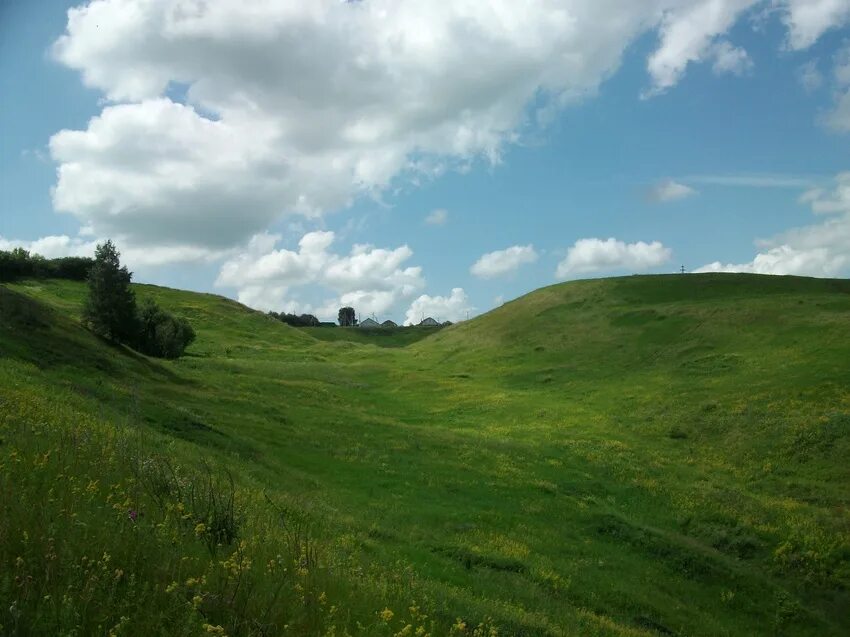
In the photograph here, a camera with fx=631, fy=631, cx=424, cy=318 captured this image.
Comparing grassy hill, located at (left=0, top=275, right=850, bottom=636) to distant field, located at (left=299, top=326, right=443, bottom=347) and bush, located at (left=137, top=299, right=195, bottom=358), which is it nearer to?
bush, located at (left=137, top=299, right=195, bottom=358)

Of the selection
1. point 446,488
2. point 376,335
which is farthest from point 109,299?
point 376,335

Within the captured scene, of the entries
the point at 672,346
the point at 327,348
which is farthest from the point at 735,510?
the point at 327,348

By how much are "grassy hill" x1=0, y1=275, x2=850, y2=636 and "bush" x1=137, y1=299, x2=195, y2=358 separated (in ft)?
11.5

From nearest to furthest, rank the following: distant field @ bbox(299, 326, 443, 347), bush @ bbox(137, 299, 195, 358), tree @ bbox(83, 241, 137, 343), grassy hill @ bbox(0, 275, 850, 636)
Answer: grassy hill @ bbox(0, 275, 850, 636) → tree @ bbox(83, 241, 137, 343) → bush @ bbox(137, 299, 195, 358) → distant field @ bbox(299, 326, 443, 347)

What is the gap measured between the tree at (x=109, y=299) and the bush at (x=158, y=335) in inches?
248

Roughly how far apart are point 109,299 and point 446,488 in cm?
3301

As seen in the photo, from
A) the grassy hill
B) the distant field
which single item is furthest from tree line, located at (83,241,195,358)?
the distant field

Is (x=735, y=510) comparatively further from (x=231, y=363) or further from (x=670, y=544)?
(x=231, y=363)

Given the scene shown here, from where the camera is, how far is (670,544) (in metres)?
22.0

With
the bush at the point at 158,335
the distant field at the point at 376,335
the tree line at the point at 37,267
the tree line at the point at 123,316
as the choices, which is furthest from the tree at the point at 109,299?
the distant field at the point at 376,335

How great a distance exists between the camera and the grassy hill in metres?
6.03

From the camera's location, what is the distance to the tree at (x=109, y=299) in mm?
45625

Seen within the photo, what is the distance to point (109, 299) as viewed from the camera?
1804 inches

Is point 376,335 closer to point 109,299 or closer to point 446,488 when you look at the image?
point 109,299
